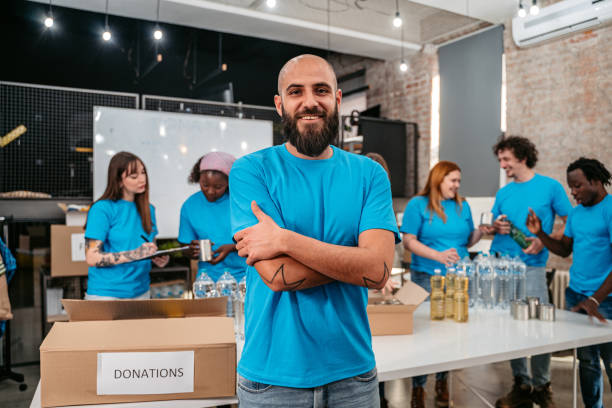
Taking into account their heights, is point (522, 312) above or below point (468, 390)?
above

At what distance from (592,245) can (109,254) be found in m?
2.42

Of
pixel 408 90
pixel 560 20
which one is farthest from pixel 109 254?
pixel 408 90

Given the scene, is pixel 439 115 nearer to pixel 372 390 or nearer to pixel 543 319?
pixel 543 319

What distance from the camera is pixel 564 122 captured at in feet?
14.8

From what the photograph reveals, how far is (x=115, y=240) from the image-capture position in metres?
2.34

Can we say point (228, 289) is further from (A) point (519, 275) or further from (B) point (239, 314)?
(A) point (519, 275)

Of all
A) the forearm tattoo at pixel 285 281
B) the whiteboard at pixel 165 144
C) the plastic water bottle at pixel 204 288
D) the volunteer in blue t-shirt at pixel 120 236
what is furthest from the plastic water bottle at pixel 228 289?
the whiteboard at pixel 165 144

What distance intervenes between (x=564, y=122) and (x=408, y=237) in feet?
8.81

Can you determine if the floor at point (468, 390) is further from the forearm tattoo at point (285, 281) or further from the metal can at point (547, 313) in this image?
the forearm tattoo at point (285, 281)

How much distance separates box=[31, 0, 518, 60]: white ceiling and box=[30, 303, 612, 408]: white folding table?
3.74 metres

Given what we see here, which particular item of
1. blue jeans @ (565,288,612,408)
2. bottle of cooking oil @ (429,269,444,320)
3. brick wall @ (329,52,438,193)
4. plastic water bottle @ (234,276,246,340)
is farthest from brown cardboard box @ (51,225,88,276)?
brick wall @ (329,52,438,193)

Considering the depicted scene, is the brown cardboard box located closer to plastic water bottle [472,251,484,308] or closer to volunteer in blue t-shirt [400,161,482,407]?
volunteer in blue t-shirt [400,161,482,407]

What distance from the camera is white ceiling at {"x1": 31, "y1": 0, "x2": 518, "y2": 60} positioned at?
16.5ft

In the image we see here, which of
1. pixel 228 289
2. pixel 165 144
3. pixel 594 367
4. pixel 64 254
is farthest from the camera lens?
pixel 165 144
